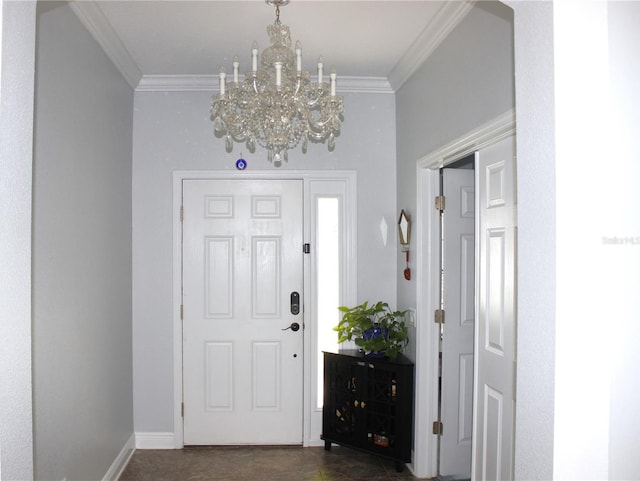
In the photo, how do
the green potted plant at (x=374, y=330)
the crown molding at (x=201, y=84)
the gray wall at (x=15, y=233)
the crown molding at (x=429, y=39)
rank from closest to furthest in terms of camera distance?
the gray wall at (x=15, y=233), the crown molding at (x=429, y=39), the green potted plant at (x=374, y=330), the crown molding at (x=201, y=84)

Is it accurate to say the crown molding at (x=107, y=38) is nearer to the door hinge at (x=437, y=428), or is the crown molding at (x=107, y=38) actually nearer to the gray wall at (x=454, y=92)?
the gray wall at (x=454, y=92)

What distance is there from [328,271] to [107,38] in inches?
90.7

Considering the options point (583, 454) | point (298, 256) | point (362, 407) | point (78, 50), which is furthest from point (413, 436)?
point (78, 50)

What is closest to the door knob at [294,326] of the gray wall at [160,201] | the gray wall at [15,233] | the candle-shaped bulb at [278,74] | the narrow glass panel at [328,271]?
the narrow glass panel at [328,271]

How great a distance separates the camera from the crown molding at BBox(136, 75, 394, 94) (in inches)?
164

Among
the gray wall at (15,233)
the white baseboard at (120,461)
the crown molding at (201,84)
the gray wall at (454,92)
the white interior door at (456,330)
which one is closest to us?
the gray wall at (15,233)

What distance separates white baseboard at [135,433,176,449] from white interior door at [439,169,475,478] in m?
2.12

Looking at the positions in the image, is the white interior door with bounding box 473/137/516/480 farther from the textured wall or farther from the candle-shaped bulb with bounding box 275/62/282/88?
the candle-shaped bulb with bounding box 275/62/282/88

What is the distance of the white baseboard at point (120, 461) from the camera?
11.4ft

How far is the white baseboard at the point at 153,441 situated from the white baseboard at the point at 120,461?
0.21ft

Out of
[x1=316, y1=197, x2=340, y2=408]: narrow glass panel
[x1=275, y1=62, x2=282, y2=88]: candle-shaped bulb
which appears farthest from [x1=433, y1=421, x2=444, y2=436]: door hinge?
[x1=275, y1=62, x2=282, y2=88]: candle-shaped bulb

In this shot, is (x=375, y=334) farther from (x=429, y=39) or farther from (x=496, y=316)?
(x=429, y=39)

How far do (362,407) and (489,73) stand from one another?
2475 mm

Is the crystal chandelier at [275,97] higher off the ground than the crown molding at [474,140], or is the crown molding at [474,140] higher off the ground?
the crystal chandelier at [275,97]
